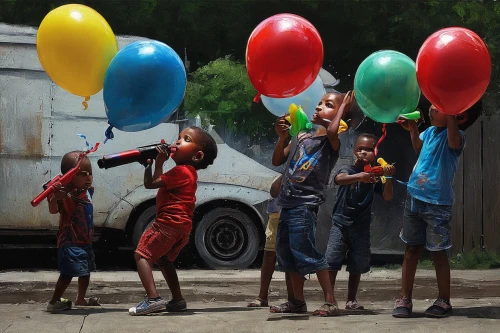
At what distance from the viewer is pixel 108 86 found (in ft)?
19.3

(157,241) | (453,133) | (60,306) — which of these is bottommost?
(60,306)

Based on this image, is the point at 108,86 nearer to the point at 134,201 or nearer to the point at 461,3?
the point at 134,201

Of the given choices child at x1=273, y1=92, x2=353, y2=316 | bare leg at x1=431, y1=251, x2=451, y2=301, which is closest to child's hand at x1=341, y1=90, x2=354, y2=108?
child at x1=273, y1=92, x2=353, y2=316

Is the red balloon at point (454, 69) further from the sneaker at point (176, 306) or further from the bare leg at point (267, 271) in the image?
the sneaker at point (176, 306)

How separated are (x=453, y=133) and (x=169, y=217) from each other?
1.91 m

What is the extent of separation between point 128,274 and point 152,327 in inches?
175

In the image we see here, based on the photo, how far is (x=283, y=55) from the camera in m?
5.64

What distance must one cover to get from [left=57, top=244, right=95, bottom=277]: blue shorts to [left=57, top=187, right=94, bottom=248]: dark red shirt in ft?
0.14

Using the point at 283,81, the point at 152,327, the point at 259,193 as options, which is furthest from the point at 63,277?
the point at 259,193

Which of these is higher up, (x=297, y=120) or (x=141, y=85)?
(x=141, y=85)

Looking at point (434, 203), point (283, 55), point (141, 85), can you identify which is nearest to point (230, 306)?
point (434, 203)

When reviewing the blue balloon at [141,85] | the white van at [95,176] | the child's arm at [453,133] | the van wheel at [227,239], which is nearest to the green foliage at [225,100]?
the white van at [95,176]

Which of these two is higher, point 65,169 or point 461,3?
point 461,3

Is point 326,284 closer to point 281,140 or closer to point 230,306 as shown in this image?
point 281,140
